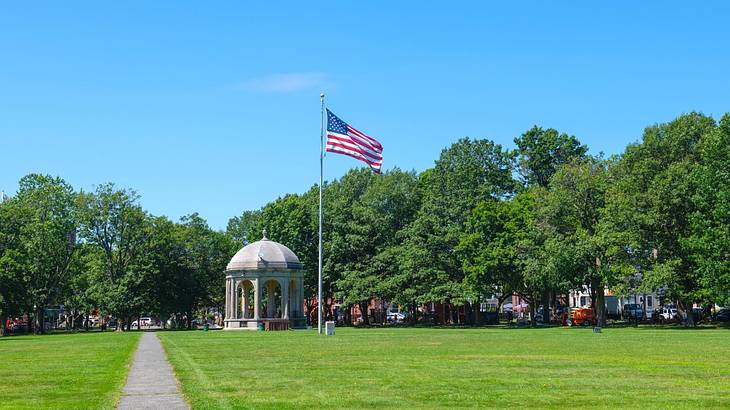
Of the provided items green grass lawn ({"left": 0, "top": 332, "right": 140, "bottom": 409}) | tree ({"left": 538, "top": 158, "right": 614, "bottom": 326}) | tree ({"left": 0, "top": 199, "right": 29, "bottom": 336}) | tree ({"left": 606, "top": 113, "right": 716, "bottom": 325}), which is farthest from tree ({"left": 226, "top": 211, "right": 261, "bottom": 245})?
green grass lawn ({"left": 0, "top": 332, "right": 140, "bottom": 409})

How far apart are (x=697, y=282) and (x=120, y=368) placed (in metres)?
52.3

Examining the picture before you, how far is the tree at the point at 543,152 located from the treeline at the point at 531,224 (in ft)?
0.51

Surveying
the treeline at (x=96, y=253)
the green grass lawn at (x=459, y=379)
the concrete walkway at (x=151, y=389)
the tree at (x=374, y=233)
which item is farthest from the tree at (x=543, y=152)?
the concrete walkway at (x=151, y=389)

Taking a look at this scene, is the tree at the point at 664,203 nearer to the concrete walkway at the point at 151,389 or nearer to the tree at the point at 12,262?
the concrete walkway at the point at 151,389

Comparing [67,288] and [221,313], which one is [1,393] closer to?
[67,288]

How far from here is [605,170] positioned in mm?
76938

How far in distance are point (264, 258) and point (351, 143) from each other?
2984 centimetres

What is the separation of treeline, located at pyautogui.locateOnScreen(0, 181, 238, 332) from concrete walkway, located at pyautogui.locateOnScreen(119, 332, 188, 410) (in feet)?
219

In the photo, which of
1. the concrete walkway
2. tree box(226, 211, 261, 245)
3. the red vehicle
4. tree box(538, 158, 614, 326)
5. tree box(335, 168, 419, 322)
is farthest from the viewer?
tree box(226, 211, 261, 245)

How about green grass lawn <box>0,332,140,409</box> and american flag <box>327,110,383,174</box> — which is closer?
green grass lawn <box>0,332,140,409</box>

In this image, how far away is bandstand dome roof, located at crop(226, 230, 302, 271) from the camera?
8100cm

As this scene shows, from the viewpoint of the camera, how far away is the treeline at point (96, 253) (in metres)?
90.0

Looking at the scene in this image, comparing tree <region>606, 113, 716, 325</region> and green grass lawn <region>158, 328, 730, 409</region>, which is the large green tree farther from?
green grass lawn <region>158, 328, 730, 409</region>

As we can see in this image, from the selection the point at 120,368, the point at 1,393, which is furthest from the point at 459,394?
the point at 120,368
